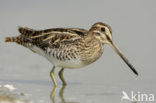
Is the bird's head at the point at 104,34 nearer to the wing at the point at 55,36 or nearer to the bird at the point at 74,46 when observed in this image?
the bird at the point at 74,46

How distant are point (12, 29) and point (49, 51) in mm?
3960

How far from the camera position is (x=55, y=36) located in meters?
11.2

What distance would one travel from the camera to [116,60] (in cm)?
1277

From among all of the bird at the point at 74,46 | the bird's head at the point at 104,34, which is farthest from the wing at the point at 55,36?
the bird's head at the point at 104,34

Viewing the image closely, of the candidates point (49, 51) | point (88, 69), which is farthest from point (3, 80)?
point (88, 69)

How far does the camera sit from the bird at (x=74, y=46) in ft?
35.8

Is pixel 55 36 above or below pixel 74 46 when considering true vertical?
above

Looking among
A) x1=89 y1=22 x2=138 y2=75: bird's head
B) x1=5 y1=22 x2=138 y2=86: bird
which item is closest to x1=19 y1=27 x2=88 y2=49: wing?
x1=5 y1=22 x2=138 y2=86: bird

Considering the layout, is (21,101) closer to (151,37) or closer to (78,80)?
(78,80)

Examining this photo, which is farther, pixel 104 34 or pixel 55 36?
pixel 55 36

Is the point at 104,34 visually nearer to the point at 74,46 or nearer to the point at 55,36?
the point at 74,46

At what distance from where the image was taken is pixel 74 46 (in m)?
10.9

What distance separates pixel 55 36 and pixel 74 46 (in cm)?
54

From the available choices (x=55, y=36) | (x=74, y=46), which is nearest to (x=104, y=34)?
(x=74, y=46)
